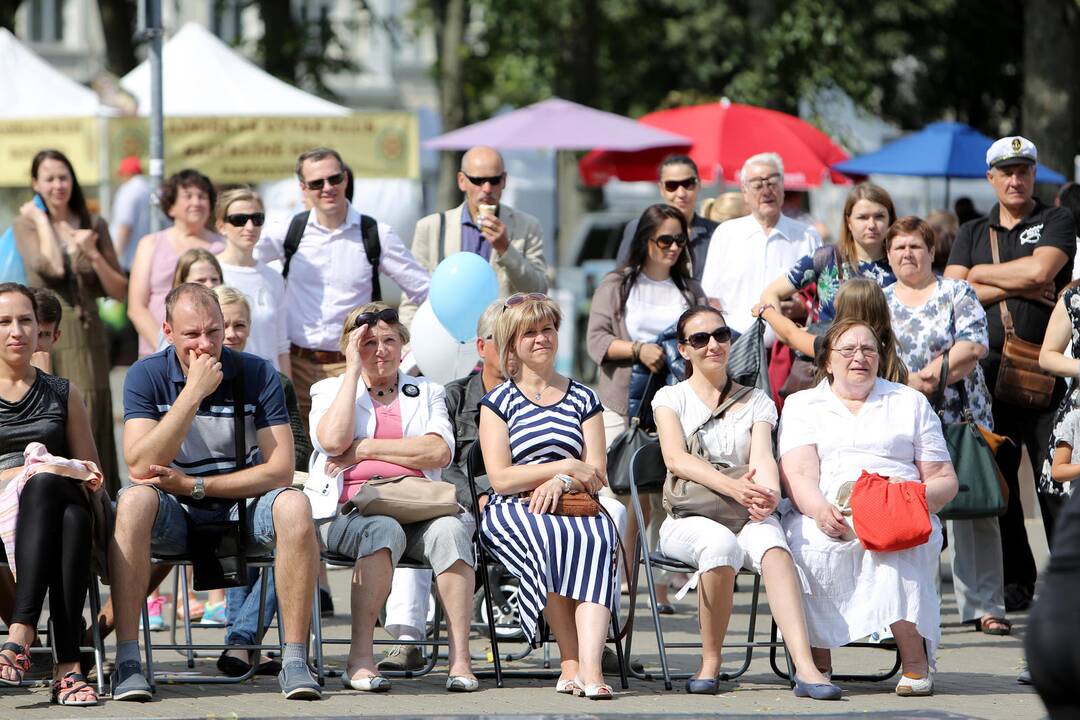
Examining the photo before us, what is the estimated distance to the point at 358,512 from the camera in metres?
6.75

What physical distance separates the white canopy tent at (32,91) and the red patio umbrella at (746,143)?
5.50 meters

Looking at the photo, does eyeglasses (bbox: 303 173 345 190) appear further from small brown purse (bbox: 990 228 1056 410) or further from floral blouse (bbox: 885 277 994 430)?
small brown purse (bbox: 990 228 1056 410)

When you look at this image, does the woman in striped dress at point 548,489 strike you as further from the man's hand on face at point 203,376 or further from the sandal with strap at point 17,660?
the sandal with strap at point 17,660

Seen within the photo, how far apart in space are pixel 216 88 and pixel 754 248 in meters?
7.96

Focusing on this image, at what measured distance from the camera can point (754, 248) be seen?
888 cm

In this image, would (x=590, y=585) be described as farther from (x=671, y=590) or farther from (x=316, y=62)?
(x=316, y=62)

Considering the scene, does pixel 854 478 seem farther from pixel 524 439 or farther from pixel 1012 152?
pixel 1012 152

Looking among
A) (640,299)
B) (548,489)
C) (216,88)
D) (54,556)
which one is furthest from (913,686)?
(216,88)

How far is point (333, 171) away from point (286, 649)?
9.14 ft

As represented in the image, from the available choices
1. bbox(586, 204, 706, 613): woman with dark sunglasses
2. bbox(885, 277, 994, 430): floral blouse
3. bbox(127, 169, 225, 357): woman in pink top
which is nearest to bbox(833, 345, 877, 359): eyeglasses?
bbox(885, 277, 994, 430): floral blouse

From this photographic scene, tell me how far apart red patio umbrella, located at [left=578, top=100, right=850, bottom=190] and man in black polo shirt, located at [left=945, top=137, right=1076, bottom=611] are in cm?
633

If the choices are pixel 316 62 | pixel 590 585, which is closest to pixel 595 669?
pixel 590 585

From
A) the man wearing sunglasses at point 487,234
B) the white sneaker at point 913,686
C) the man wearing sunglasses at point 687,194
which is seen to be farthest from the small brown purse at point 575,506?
the man wearing sunglasses at point 687,194

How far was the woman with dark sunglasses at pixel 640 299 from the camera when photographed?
835 cm
